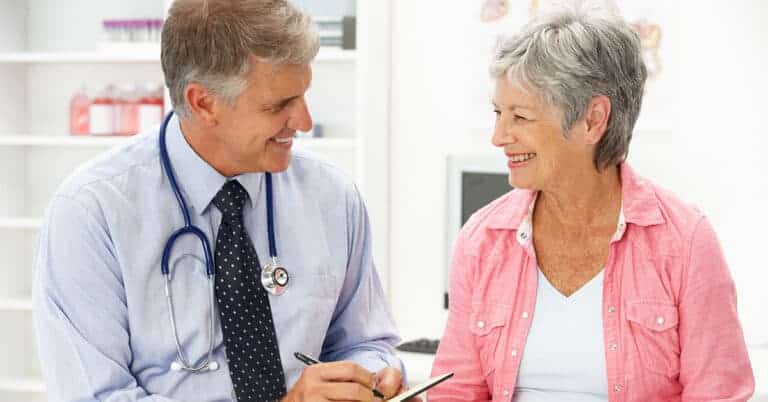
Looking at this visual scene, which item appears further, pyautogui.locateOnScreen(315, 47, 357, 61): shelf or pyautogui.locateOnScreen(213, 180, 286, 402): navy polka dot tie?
pyautogui.locateOnScreen(315, 47, 357, 61): shelf

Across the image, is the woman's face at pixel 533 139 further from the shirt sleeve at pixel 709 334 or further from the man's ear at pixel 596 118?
the shirt sleeve at pixel 709 334

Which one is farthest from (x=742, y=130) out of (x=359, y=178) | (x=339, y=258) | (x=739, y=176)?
(x=339, y=258)

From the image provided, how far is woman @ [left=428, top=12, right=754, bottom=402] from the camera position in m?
1.92

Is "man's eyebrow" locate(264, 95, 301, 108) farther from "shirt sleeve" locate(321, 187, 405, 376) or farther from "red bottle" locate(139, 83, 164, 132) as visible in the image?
"red bottle" locate(139, 83, 164, 132)

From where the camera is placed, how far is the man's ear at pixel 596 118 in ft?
6.47

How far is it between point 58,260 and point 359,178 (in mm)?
1940

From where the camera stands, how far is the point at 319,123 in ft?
12.6

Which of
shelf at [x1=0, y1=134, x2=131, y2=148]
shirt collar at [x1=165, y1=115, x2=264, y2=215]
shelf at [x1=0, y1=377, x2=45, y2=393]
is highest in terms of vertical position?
shirt collar at [x1=165, y1=115, x2=264, y2=215]

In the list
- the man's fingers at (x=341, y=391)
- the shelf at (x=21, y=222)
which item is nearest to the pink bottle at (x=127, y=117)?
the shelf at (x=21, y=222)

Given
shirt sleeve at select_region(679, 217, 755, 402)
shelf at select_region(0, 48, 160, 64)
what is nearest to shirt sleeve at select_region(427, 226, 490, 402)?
shirt sleeve at select_region(679, 217, 755, 402)

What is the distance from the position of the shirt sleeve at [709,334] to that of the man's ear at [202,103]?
2.83ft

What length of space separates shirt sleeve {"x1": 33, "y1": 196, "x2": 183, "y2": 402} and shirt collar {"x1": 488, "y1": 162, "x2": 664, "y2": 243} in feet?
2.34

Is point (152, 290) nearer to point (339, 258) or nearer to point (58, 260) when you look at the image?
point (58, 260)

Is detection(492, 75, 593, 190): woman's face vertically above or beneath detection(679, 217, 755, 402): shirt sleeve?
→ above
